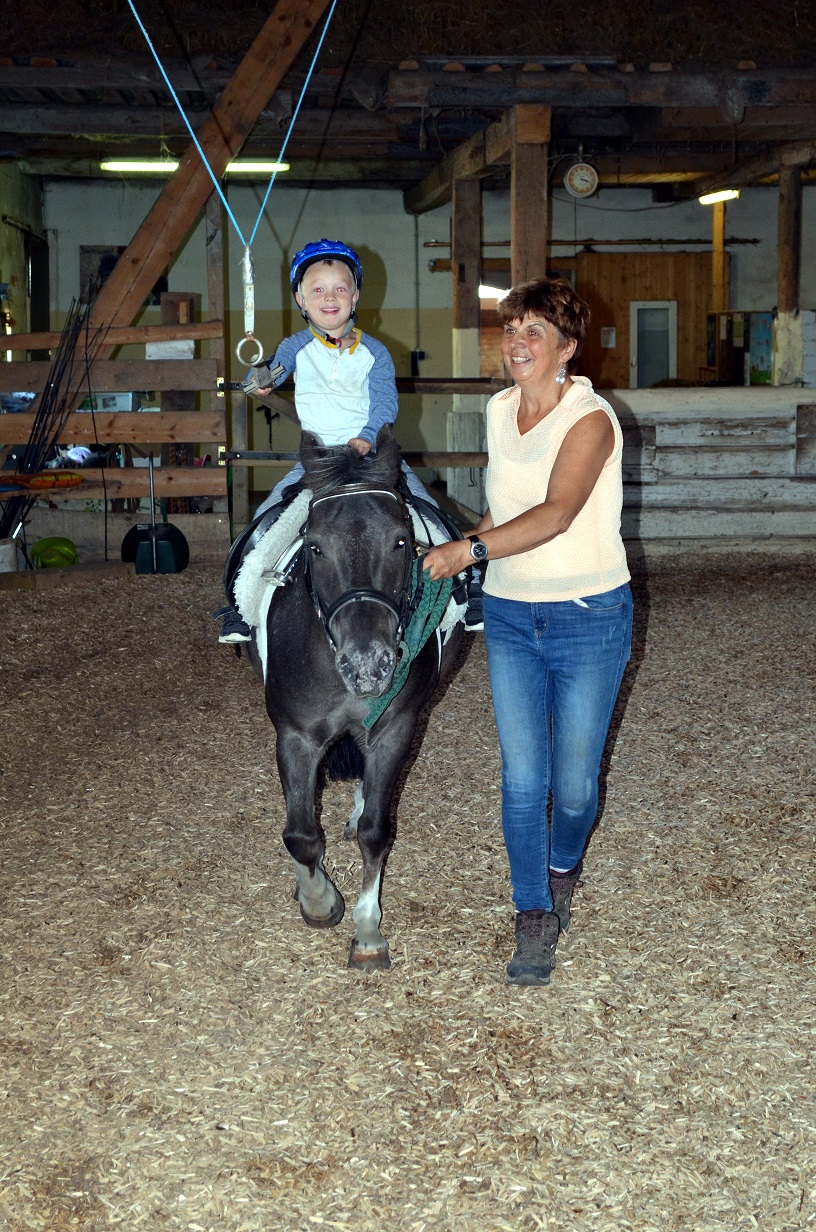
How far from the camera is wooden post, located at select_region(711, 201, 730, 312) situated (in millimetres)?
15570

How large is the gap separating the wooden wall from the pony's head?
14550 millimetres

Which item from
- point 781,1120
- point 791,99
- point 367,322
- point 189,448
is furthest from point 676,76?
point 781,1120

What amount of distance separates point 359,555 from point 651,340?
1569cm

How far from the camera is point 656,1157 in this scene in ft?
8.21

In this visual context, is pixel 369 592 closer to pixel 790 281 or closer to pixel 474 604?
pixel 474 604

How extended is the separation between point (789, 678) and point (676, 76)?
19.0 feet

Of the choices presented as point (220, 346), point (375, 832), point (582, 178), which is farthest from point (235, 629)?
point (582, 178)

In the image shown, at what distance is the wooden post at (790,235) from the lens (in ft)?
41.4

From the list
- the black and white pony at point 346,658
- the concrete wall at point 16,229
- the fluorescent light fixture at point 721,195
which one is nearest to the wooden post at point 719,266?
the fluorescent light fixture at point 721,195

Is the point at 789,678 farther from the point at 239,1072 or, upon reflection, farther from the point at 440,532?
the point at 239,1072

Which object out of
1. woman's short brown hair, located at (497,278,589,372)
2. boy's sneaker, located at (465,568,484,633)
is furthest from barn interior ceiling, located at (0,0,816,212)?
woman's short brown hair, located at (497,278,589,372)

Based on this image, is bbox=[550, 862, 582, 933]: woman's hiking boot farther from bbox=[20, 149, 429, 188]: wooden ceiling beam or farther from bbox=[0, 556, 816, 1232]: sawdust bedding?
bbox=[20, 149, 429, 188]: wooden ceiling beam

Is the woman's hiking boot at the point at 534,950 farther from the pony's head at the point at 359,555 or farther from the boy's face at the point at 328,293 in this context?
the boy's face at the point at 328,293

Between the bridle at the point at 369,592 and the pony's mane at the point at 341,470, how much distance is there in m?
0.03
